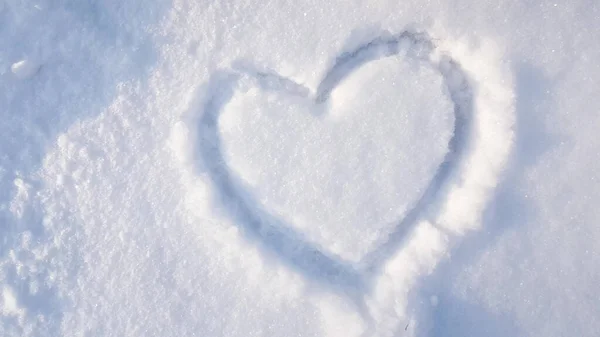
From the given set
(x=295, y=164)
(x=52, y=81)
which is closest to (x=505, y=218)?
(x=295, y=164)

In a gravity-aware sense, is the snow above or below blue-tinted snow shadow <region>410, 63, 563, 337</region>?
below

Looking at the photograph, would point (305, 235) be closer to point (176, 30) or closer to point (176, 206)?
point (176, 206)

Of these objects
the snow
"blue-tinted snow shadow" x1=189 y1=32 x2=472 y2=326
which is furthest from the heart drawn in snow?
the snow

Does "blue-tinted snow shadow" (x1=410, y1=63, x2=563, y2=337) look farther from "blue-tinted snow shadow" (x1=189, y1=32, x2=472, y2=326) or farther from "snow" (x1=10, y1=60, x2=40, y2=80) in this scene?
"snow" (x1=10, y1=60, x2=40, y2=80)

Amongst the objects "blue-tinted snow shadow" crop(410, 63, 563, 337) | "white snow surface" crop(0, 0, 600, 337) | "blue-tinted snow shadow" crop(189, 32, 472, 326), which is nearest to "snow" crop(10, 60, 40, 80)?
"white snow surface" crop(0, 0, 600, 337)

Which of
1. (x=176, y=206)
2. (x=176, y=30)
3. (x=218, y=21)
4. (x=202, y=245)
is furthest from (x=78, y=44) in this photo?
(x=202, y=245)

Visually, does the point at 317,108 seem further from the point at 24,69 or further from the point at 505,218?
the point at 24,69

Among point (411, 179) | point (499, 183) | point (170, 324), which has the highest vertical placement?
point (499, 183)
